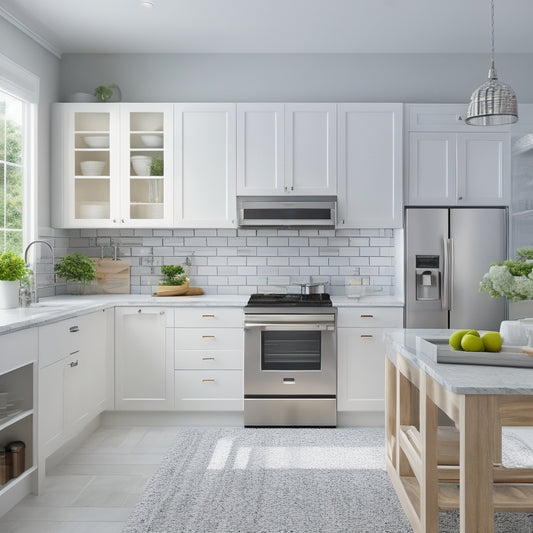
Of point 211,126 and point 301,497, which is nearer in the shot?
point 301,497

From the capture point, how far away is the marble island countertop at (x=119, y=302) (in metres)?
3.40

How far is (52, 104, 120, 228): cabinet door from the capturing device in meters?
4.61

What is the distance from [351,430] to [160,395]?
4.78 feet

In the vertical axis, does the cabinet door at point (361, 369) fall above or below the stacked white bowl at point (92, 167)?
below

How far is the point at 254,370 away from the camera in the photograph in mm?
4250

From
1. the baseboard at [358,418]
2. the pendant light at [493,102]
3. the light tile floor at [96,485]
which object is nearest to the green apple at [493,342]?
the pendant light at [493,102]

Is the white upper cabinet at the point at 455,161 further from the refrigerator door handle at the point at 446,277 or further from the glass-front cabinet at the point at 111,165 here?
the glass-front cabinet at the point at 111,165

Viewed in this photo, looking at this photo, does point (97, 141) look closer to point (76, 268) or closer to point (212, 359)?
point (76, 268)

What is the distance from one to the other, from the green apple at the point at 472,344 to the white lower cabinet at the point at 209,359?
7.69 feet

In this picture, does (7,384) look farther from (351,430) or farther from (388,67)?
(388,67)

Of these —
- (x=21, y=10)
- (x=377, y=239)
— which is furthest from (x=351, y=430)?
(x=21, y=10)

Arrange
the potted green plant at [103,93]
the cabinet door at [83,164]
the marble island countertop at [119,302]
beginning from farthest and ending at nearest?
the potted green plant at [103,93] → the cabinet door at [83,164] → the marble island countertop at [119,302]

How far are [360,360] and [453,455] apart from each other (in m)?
1.69

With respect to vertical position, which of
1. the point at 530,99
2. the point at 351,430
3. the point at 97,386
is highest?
the point at 530,99
